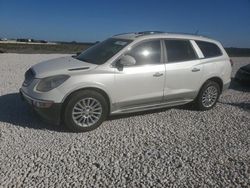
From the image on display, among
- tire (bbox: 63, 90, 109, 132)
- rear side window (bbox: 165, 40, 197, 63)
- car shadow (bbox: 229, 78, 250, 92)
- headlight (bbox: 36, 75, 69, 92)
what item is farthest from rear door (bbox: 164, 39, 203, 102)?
car shadow (bbox: 229, 78, 250, 92)

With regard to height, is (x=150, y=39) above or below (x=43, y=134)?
above

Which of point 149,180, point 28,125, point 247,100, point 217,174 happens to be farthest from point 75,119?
point 247,100

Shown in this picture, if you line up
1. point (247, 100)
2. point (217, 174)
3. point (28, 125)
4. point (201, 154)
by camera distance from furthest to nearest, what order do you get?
point (247, 100) → point (28, 125) → point (201, 154) → point (217, 174)

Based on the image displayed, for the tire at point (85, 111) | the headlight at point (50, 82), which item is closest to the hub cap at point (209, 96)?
the tire at point (85, 111)

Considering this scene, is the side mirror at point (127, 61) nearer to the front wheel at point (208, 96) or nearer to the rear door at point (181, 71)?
the rear door at point (181, 71)

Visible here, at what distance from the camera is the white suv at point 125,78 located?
16.5 feet

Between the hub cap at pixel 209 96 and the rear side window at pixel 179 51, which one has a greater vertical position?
the rear side window at pixel 179 51

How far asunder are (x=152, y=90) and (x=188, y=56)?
1.25 metres

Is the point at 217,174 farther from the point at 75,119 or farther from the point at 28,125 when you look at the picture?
the point at 28,125

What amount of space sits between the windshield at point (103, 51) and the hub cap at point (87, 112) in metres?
0.80

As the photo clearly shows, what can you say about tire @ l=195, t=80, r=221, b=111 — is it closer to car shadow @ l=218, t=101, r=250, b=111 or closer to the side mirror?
car shadow @ l=218, t=101, r=250, b=111

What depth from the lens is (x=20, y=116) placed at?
5.86m

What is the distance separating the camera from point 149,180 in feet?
12.2

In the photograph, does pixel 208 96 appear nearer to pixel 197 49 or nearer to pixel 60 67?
pixel 197 49
